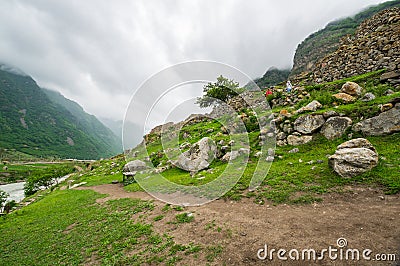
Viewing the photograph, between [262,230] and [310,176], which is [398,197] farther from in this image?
[262,230]

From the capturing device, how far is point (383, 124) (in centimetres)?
Answer: 1088

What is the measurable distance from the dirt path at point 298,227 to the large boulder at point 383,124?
202 inches

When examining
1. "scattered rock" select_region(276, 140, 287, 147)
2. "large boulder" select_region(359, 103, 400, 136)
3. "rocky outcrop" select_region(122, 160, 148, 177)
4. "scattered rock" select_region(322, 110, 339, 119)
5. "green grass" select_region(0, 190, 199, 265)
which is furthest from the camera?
"rocky outcrop" select_region(122, 160, 148, 177)

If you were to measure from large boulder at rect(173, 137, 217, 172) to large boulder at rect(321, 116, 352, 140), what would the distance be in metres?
8.93

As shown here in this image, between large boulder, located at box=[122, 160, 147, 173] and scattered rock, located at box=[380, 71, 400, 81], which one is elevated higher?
scattered rock, located at box=[380, 71, 400, 81]

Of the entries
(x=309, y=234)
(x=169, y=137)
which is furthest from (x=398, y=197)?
(x=169, y=137)

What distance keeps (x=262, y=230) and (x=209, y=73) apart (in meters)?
6.92

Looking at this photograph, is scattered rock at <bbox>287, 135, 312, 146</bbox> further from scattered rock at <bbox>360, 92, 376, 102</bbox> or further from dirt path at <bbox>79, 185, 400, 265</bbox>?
dirt path at <bbox>79, 185, 400, 265</bbox>

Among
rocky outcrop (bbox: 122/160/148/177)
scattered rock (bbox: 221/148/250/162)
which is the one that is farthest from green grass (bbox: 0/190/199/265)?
rocky outcrop (bbox: 122/160/148/177)

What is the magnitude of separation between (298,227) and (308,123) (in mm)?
9623

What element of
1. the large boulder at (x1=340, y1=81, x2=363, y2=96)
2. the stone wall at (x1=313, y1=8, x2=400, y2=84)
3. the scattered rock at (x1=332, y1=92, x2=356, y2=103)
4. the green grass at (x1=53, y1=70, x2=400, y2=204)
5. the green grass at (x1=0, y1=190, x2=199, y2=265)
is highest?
the stone wall at (x1=313, y1=8, x2=400, y2=84)

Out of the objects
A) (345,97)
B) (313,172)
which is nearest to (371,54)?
(345,97)

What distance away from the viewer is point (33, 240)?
10.7 m

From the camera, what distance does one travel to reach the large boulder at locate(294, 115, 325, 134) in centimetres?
1362
